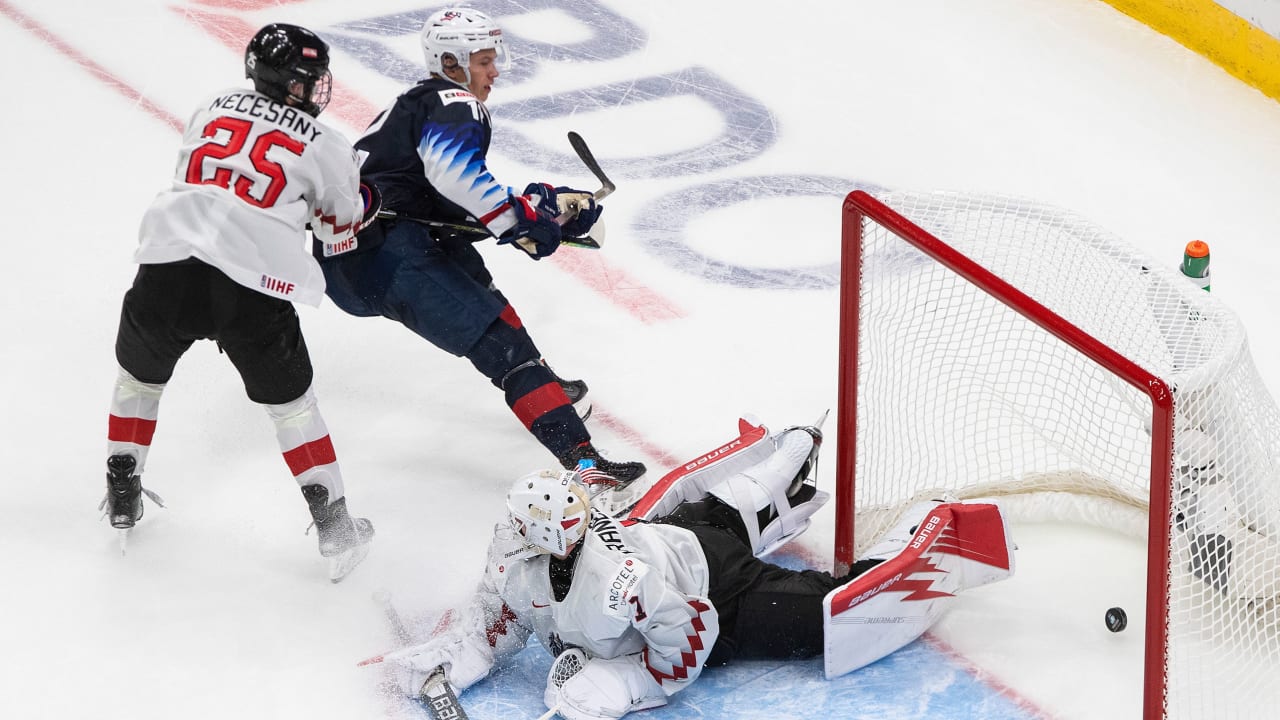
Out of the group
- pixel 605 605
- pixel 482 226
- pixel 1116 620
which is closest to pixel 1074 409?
pixel 1116 620

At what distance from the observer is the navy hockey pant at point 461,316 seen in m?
3.32

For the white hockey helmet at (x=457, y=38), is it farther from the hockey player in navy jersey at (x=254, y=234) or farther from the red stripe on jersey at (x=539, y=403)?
the red stripe on jersey at (x=539, y=403)

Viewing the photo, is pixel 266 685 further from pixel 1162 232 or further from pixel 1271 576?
pixel 1162 232

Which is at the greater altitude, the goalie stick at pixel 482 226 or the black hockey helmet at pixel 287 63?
the black hockey helmet at pixel 287 63

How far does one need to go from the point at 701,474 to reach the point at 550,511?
65 centimetres

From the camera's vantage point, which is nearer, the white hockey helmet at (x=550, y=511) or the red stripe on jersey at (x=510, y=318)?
the white hockey helmet at (x=550, y=511)

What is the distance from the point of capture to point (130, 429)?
312 cm

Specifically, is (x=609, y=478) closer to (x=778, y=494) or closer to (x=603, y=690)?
(x=778, y=494)

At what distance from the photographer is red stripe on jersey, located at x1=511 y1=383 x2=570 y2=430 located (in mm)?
3312

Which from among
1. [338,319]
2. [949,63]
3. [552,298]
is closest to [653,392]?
[552,298]

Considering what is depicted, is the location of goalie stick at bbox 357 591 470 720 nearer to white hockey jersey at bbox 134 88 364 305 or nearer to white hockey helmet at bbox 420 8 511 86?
white hockey jersey at bbox 134 88 364 305

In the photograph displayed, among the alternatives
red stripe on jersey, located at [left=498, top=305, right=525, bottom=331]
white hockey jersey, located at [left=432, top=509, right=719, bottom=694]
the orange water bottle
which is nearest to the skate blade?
white hockey jersey, located at [left=432, top=509, right=719, bottom=694]

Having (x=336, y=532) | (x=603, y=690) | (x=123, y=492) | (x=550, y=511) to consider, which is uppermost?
(x=550, y=511)

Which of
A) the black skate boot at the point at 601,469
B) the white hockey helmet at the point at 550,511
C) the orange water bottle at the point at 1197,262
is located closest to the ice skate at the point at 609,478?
the black skate boot at the point at 601,469
